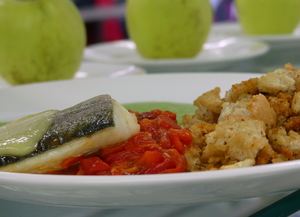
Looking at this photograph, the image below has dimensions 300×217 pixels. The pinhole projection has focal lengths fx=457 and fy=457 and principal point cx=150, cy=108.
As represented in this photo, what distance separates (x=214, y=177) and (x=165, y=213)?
20 centimetres

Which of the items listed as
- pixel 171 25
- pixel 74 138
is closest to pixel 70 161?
pixel 74 138

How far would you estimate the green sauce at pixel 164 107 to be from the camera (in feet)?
4.11

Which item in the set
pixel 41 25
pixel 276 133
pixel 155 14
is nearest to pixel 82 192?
pixel 276 133

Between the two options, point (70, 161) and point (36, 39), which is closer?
point (70, 161)

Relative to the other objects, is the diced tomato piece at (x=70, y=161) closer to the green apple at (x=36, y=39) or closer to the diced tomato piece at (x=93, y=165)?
the diced tomato piece at (x=93, y=165)

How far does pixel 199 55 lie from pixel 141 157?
1518 mm

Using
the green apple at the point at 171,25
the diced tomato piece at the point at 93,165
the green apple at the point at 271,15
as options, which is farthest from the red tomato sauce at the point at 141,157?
Result: the green apple at the point at 271,15

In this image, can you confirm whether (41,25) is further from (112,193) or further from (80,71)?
(112,193)

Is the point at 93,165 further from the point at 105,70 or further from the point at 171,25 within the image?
the point at 171,25

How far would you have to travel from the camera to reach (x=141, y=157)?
80 centimetres

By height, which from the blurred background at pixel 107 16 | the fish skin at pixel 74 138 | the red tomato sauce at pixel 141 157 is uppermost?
the fish skin at pixel 74 138

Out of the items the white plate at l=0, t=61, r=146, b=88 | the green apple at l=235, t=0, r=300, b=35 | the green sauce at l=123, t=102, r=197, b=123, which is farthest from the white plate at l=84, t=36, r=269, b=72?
the green sauce at l=123, t=102, r=197, b=123

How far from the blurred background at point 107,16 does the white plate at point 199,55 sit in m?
2.47

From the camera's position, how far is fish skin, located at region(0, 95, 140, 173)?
0.78 metres
